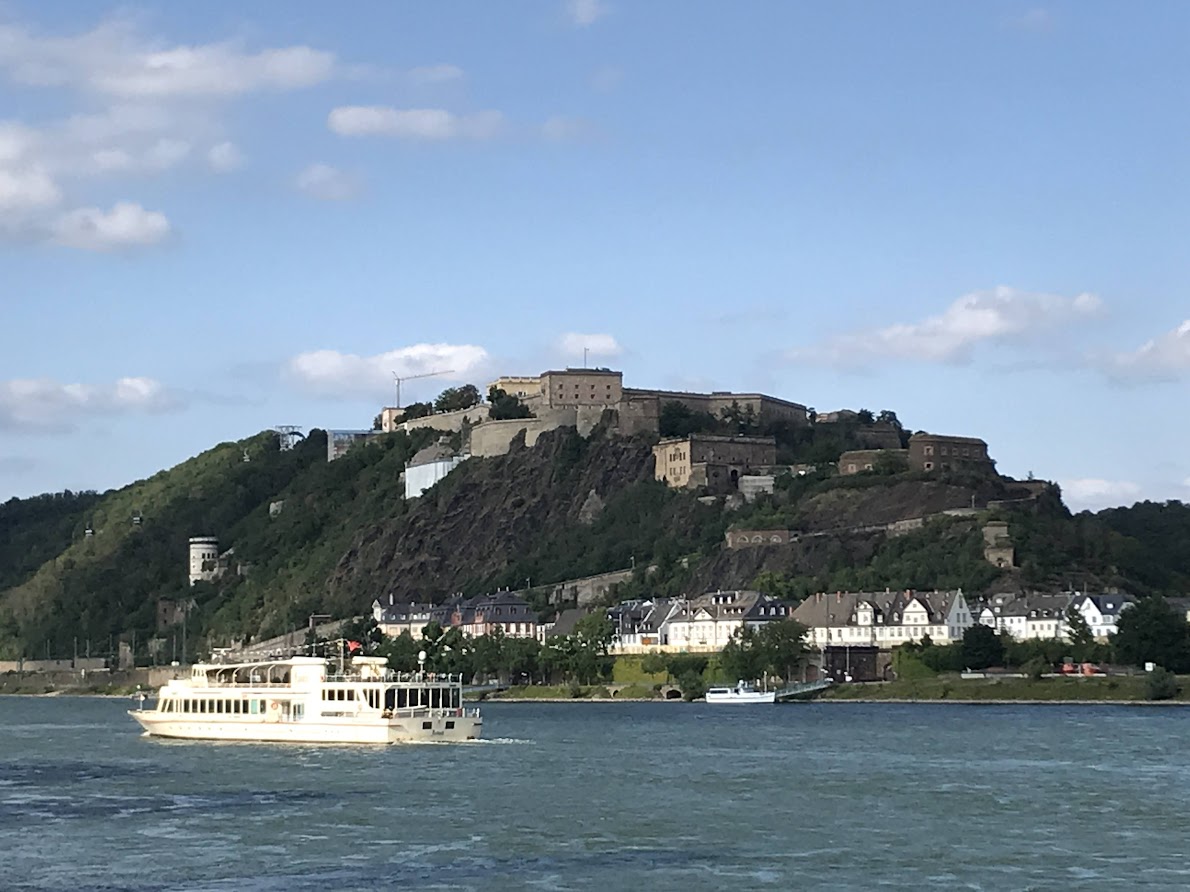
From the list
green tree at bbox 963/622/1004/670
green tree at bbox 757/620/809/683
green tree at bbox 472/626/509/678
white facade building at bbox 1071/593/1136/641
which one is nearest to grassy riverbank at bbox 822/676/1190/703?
green tree at bbox 963/622/1004/670

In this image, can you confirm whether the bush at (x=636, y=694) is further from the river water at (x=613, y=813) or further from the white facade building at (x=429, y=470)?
the white facade building at (x=429, y=470)

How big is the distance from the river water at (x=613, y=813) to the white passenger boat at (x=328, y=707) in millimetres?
1590

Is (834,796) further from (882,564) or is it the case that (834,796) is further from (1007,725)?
(882,564)

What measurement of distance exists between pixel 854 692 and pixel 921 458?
5293cm

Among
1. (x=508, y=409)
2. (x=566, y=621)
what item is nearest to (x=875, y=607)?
(x=566, y=621)

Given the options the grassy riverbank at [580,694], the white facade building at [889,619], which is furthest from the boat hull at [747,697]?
the white facade building at [889,619]

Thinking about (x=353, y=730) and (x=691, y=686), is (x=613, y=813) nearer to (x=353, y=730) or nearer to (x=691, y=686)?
(x=353, y=730)

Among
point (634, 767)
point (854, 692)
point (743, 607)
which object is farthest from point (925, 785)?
point (743, 607)

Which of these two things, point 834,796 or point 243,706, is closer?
point 834,796

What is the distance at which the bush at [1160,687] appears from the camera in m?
106

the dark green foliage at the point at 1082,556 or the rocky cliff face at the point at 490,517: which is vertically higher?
the rocky cliff face at the point at 490,517

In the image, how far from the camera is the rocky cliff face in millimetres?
177125

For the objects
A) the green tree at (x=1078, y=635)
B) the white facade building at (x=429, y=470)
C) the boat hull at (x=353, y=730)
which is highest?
the white facade building at (x=429, y=470)

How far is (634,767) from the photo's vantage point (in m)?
65.3
